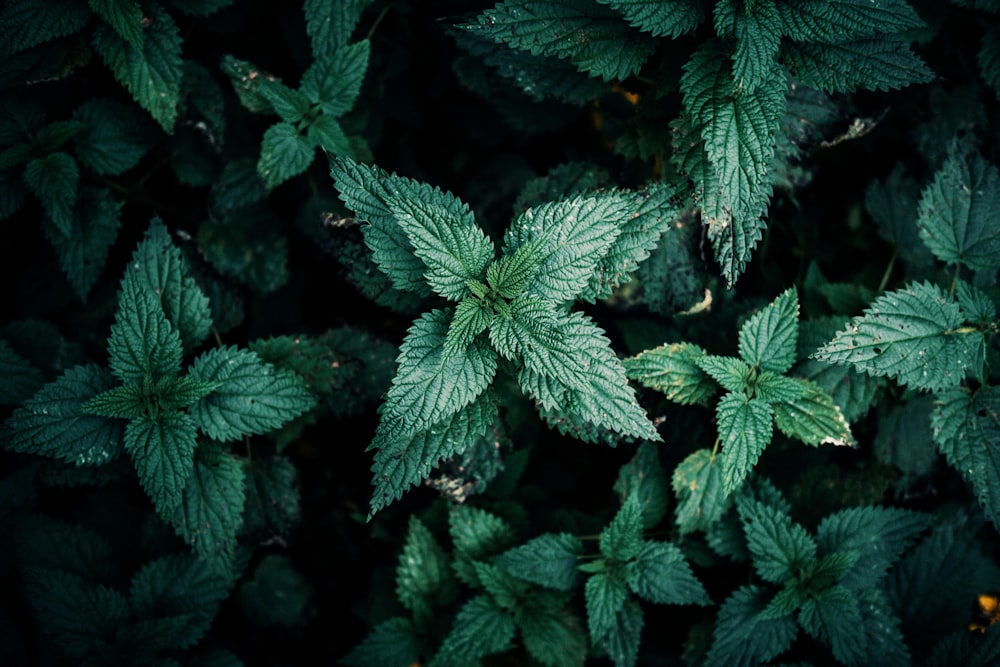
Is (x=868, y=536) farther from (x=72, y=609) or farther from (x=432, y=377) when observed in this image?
(x=72, y=609)

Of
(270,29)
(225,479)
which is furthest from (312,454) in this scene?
(270,29)

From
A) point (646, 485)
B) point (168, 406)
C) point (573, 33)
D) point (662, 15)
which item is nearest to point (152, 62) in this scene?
point (168, 406)

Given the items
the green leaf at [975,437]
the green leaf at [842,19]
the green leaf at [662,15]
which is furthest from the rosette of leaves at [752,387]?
the green leaf at [662,15]

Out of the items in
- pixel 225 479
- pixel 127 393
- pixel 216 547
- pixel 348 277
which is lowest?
pixel 216 547

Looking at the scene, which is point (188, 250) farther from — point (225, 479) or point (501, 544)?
point (501, 544)

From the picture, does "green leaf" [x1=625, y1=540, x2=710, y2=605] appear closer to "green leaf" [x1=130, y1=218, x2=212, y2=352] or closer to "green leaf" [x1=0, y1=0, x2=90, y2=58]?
"green leaf" [x1=130, y1=218, x2=212, y2=352]

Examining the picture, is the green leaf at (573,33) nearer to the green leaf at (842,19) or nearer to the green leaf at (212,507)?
the green leaf at (842,19)

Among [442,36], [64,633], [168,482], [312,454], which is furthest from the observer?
[312,454]
